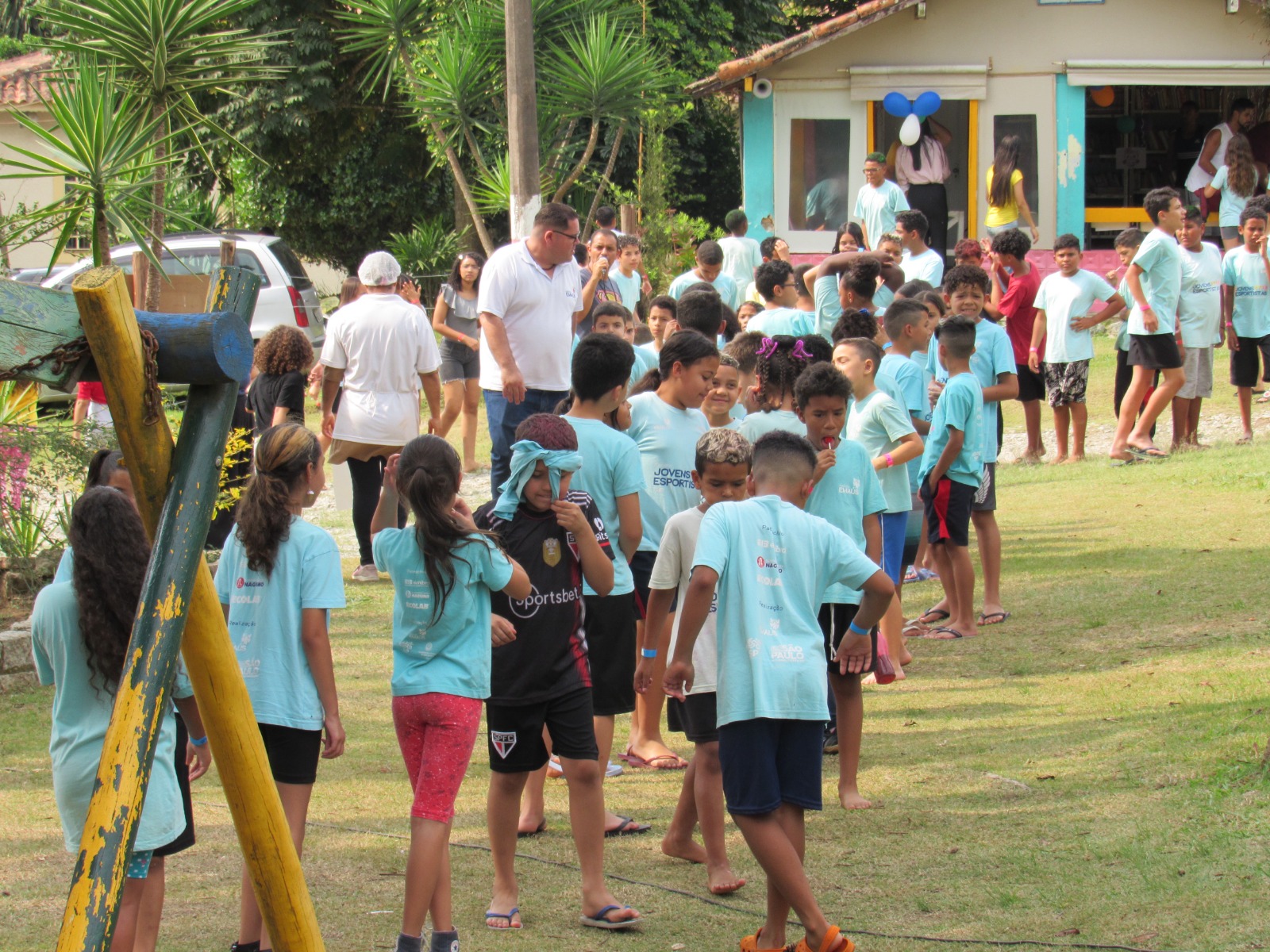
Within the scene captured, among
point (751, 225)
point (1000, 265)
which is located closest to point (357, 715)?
point (1000, 265)

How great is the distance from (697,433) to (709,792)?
1.67 m

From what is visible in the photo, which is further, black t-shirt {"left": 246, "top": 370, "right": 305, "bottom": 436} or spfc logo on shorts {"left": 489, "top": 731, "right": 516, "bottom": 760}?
black t-shirt {"left": 246, "top": 370, "right": 305, "bottom": 436}

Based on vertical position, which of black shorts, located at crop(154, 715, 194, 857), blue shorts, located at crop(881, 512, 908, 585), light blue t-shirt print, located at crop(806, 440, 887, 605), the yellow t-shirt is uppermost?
the yellow t-shirt

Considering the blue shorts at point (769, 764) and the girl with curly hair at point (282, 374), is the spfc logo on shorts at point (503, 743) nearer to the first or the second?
the blue shorts at point (769, 764)

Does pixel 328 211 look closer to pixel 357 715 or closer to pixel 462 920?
pixel 357 715

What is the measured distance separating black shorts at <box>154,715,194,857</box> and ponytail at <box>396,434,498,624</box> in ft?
2.63

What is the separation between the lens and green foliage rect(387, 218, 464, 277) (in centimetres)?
2303

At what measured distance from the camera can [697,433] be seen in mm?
5691

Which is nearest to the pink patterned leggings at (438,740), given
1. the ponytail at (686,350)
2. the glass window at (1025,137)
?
the ponytail at (686,350)

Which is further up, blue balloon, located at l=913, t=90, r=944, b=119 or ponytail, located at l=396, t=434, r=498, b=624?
blue balloon, located at l=913, t=90, r=944, b=119

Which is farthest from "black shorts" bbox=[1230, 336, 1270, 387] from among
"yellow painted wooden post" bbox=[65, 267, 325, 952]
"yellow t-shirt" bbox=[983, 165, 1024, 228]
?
"yellow painted wooden post" bbox=[65, 267, 325, 952]

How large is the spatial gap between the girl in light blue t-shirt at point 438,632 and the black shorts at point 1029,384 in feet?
30.4

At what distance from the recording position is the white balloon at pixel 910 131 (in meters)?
18.2

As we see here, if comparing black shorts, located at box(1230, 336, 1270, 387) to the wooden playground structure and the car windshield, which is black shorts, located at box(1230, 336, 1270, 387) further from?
the car windshield
